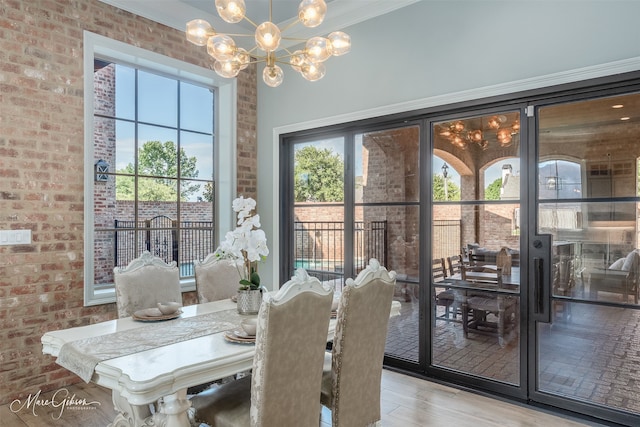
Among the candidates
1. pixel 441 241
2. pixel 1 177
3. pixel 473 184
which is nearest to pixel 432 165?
pixel 473 184

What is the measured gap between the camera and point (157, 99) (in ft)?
13.4

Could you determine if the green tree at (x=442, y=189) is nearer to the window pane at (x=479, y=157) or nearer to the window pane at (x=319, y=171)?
the window pane at (x=479, y=157)

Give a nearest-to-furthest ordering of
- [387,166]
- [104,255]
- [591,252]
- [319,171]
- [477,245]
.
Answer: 1. [591,252]
2. [477,245]
3. [104,255]
4. [387,166]
5. [319,171]

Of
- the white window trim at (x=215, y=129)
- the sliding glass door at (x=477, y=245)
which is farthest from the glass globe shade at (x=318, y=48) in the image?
the white window trim at (x=215, y=129)

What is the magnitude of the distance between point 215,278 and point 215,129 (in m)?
2.02

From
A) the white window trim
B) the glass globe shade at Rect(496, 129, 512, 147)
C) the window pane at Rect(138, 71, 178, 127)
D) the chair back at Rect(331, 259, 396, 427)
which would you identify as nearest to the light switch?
the white window trim

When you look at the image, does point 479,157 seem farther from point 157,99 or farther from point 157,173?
point 157,99

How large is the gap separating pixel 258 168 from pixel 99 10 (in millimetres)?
2068

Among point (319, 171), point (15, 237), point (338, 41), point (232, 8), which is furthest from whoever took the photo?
point (319, 171)

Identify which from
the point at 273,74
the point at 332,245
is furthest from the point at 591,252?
the point at 273,74

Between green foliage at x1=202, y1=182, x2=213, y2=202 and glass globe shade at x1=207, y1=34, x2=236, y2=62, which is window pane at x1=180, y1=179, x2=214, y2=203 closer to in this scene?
green foliage at x1=202, y1=182, x2=213, y2=202

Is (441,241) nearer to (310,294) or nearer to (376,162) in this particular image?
(376,162)

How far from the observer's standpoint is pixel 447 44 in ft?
10.8

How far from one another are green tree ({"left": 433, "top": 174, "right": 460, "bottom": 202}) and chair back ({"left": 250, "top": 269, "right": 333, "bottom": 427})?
1859mm
